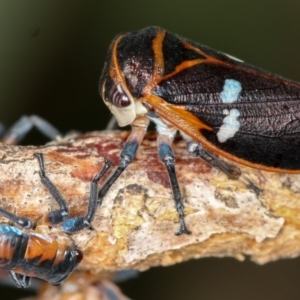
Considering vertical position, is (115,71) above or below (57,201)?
above

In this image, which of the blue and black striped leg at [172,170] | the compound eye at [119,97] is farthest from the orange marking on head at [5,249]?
the compound eye at [119,97]

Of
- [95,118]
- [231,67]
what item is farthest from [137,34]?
[95,118]

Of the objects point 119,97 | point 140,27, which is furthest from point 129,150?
point 140,27

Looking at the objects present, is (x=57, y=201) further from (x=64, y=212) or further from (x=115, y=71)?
(x=115, y=71)

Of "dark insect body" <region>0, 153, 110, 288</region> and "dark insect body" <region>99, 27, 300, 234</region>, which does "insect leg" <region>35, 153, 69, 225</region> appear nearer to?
"dark insect body" <region>0, 153, 110, 288</region>

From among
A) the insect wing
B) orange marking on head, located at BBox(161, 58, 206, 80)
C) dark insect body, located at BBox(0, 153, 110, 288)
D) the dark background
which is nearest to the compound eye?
the insect wing
